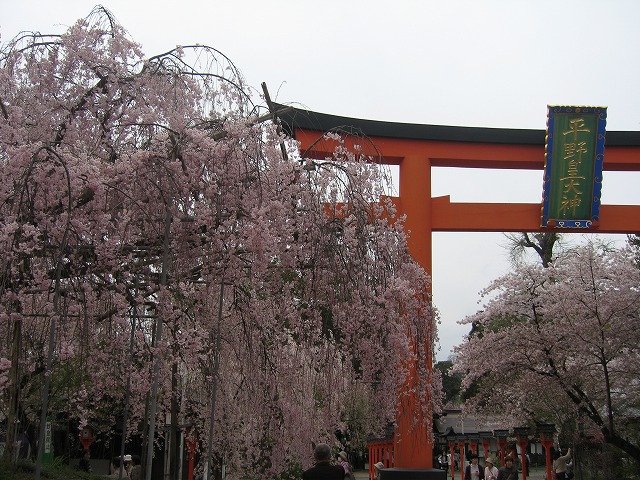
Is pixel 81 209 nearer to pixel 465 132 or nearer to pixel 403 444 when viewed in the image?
pixel 403 444

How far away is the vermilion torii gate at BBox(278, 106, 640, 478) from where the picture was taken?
12219 mm

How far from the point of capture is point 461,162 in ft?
41.8

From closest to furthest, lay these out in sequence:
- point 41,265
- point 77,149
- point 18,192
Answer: point 18,192
point 41,265
point 77,149

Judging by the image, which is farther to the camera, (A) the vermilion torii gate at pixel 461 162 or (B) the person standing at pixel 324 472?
(A) the vermilion torii gate at pixel 461 162

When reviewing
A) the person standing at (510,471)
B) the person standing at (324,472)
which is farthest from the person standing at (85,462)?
the person standing at (324,472)

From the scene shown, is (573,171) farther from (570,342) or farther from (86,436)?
(86,436)

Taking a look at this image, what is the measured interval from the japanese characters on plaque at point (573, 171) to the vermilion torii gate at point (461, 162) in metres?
0.21

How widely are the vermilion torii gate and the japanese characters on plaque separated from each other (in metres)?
0.21

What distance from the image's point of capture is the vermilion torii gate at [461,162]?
12.2m

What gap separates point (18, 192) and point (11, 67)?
2254 millimetres

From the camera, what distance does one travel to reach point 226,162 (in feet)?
19.4

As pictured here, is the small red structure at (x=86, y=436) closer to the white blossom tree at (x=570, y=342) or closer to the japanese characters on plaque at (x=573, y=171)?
the white blossom tree at (x=570, y=342)

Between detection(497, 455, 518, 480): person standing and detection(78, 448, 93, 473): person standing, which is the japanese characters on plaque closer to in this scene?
detection(497, 455, 518, 480): person standing

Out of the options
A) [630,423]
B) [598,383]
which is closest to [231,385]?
[598,383]
